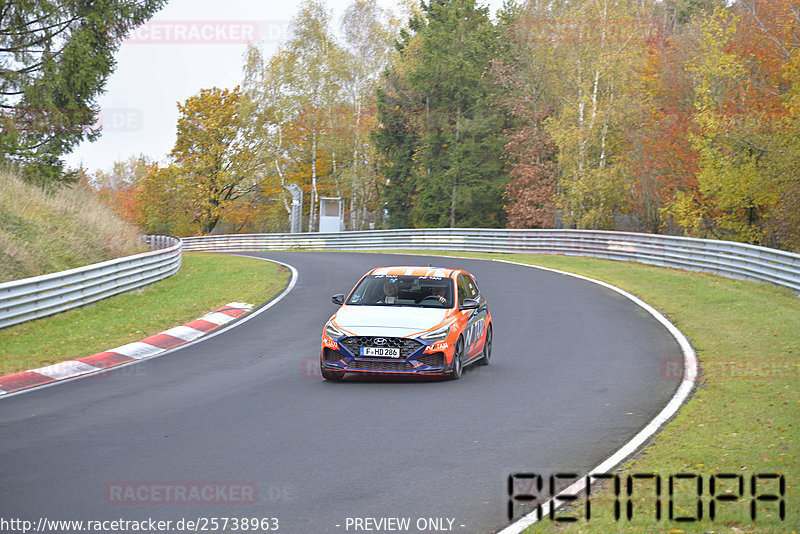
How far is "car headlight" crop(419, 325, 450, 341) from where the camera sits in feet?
37.9

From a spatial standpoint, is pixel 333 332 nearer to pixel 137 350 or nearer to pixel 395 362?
pixel 395 362

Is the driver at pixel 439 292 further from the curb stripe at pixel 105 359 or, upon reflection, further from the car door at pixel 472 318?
the curb stripe at pixel 105 359

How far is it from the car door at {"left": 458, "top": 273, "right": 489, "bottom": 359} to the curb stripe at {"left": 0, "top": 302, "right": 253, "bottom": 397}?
553 cm

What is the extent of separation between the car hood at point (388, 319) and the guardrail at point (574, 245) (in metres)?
13.2

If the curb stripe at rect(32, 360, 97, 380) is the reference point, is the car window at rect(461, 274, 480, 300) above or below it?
above

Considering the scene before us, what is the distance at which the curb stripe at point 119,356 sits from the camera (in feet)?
41.4

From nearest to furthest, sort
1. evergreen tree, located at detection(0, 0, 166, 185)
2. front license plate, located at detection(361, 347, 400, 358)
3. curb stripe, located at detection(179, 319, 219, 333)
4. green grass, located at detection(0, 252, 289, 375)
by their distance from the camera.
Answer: front license plate, located at detection(361, 347, 400, 358)
green grass, located at detection(0, 252, 289, 375)
curb stripe, located at detection(179, 319, 219, 333)
evergreen tree, located at detection(0, 0, 166, 185)

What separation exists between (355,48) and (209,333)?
54.7 m

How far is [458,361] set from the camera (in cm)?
1205

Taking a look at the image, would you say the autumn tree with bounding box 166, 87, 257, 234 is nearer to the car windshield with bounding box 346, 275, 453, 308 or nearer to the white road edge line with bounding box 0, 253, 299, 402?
the white road edge line with bounding box 0, 253, 299, 402

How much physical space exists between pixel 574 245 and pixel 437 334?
27210 millimetres

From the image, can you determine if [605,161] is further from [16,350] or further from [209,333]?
[16,350]

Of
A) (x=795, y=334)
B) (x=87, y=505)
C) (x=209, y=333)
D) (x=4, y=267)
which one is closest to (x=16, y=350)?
(x=209, y=333)

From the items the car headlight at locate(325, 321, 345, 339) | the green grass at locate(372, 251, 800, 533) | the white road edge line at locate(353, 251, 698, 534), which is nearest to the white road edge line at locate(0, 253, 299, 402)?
the car headlight at locate(325, 321, 345, 339)
